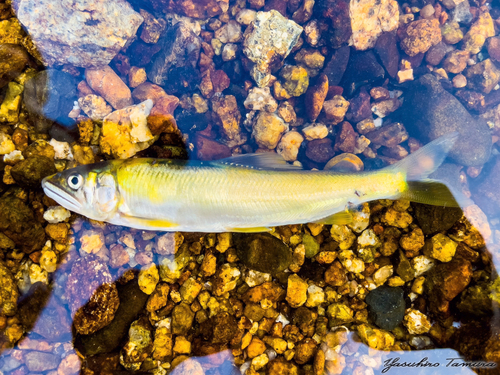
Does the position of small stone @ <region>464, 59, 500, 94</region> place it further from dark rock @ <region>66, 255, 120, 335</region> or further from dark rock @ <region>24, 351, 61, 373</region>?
dark rock @ <region>24, 351, 61, 373</region>

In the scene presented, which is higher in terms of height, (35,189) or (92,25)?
(92,25)

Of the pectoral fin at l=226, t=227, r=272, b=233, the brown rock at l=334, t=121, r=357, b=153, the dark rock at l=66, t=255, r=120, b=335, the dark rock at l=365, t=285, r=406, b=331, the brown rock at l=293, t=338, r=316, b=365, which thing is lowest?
the brown rock at l=293, t=338, r=316, b=365

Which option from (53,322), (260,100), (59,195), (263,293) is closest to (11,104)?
(59,195)

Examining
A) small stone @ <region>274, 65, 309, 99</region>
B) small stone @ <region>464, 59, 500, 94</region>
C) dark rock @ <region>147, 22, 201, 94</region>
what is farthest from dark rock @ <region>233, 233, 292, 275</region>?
small stone @ <region>464, 59, 500, 94</region>

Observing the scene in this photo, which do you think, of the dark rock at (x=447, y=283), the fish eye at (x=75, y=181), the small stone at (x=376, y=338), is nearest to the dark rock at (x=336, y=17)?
the dark rock at (x=447, y=283)

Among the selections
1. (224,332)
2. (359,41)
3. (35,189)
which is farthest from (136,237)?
(359,41)

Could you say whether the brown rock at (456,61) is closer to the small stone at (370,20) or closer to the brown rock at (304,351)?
the small stone at (370,20)

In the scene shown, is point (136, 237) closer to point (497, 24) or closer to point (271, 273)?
point (271, 273)

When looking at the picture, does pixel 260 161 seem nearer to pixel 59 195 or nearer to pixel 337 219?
pixel 337 219
